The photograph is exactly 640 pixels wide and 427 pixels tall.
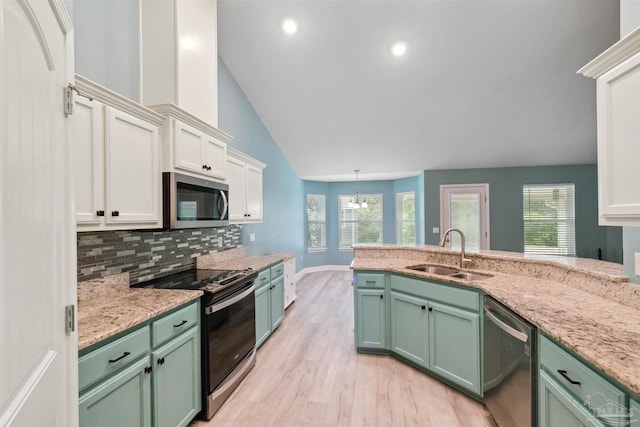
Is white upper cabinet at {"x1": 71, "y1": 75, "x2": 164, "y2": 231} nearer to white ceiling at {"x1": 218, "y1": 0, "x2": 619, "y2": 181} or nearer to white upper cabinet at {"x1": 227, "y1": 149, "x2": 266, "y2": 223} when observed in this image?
white upper cabinet at {"x1": 227, "y1": 149, "x2": 266, "y2": 223}

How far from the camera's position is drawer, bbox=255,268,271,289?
112 inches

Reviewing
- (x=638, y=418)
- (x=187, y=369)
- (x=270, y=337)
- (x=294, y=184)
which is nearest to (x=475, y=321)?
(x=638, y=418)

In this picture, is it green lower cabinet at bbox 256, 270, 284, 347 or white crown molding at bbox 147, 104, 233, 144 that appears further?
green lower cabinet at bbox 256, 270, 284, 347

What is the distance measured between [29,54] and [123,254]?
1.66 m

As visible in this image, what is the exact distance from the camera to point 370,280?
277cm

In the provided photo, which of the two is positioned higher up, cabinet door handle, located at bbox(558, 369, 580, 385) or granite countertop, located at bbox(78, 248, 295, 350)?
granite countertop, located at bbox(78, 248, 295, 350)

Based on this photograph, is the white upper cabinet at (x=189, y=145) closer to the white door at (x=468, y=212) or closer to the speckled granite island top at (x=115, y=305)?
the speckled granite island top at (x=115, y=305)

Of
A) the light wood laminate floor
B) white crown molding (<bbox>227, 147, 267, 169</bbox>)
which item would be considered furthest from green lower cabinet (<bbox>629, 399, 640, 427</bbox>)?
white crown molding (<bbox>227, 147, 267, 169</bbox>)

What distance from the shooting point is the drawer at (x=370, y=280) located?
2.75m

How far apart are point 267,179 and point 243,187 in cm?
144

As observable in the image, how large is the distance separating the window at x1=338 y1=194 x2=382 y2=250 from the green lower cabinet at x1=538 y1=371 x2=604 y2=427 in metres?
5.76

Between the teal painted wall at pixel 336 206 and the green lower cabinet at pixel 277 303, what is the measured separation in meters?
3.21

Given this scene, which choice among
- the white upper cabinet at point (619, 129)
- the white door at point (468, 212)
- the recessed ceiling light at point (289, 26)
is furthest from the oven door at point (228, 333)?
the white door at point (468, 212)

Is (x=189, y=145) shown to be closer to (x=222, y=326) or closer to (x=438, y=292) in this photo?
(x=222, y=326)
